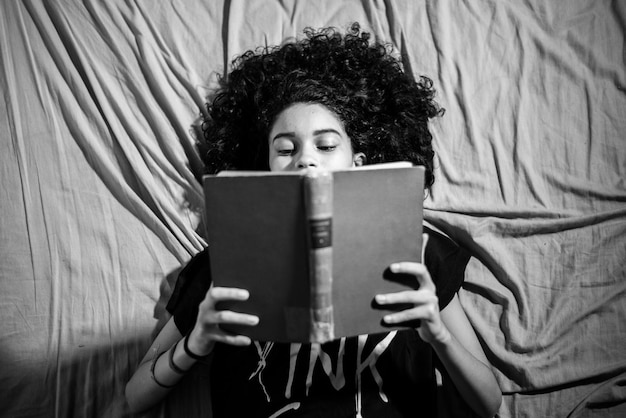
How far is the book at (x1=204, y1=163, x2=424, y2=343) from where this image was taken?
2.02 ft

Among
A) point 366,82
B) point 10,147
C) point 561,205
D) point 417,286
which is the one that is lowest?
point 417,286

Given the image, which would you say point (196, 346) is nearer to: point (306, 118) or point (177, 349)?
point (177, 349)

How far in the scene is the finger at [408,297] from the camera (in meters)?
0.65

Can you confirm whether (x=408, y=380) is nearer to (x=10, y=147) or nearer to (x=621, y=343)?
(x=621, y=343)

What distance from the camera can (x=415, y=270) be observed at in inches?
25.9

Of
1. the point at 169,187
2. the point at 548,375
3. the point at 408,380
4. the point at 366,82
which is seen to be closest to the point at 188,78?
the point at 169,187

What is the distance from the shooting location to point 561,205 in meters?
0.97

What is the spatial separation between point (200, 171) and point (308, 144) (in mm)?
349

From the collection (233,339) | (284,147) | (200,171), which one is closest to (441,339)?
(233,339)

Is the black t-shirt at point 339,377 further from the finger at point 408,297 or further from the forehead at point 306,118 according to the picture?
the forehead at point 306,118

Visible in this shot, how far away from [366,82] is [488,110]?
0.26 metres

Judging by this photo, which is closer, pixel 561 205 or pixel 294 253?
pixel 294 253

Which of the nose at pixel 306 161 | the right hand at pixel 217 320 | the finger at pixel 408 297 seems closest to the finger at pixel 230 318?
the right hand at pixel 217 320

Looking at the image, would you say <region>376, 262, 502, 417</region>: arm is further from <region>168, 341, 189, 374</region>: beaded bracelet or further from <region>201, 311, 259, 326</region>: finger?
<region>168, 341, 189, 374</region>: beaded bracelet
